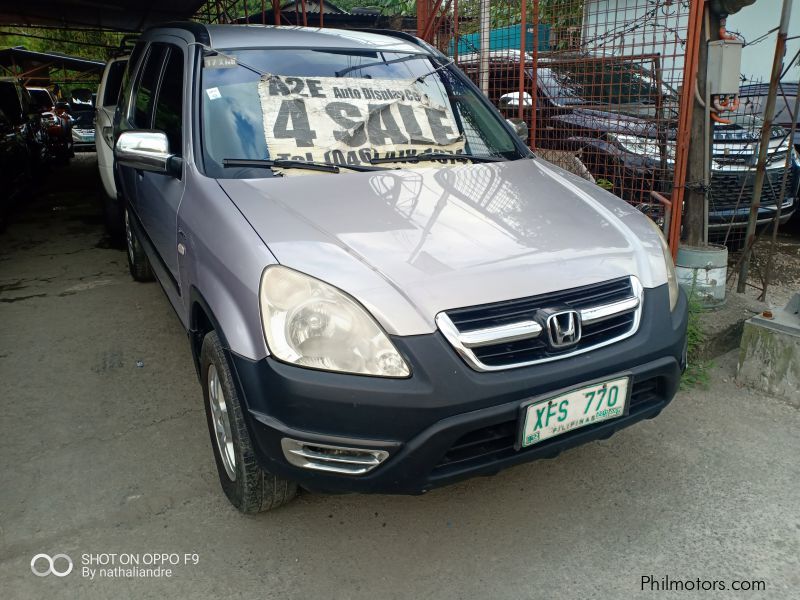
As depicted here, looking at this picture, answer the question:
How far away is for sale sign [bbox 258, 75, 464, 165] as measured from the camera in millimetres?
2834

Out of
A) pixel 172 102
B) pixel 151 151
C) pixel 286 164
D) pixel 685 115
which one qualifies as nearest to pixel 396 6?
pixel 685 115

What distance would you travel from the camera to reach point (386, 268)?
2072mm

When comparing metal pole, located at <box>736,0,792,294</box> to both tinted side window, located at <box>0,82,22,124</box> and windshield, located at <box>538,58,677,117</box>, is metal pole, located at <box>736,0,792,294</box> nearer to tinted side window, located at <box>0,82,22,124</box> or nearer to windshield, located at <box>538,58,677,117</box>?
windshield, located at <box>538,58,677,117</box>

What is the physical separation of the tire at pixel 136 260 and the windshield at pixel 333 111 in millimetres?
2299

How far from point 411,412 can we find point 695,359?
8.09 feet

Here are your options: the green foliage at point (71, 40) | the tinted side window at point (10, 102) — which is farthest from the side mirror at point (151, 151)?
the green foliage at point (71, 40)

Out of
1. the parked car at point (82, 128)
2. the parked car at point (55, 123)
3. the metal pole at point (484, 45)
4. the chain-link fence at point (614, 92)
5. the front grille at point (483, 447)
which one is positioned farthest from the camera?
the parked car at point (82, 128)

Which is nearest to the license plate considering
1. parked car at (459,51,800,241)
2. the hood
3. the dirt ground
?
the hood

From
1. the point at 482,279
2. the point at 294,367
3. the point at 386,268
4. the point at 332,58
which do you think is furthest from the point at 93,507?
the point at 332,58

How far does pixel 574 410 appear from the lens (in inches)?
83.6

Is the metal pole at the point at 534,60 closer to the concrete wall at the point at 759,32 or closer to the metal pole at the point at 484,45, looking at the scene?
the metal pole at the point at 484,45

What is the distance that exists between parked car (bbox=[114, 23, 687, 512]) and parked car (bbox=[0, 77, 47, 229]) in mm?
5620

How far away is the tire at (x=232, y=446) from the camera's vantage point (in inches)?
88.4

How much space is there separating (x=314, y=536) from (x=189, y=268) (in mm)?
1189
